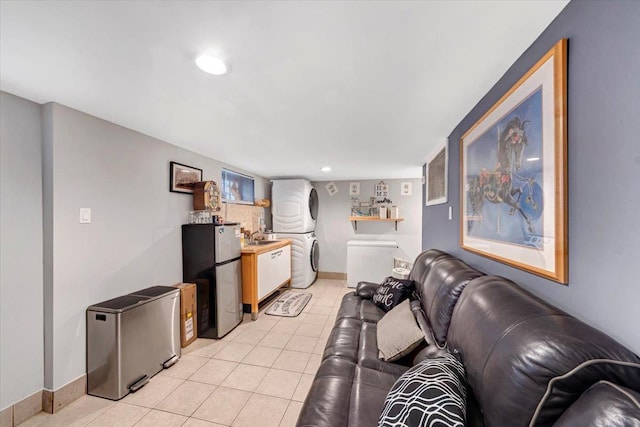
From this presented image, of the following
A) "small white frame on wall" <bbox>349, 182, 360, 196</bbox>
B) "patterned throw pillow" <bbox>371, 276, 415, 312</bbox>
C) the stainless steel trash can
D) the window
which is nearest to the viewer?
the stainless steel trash can

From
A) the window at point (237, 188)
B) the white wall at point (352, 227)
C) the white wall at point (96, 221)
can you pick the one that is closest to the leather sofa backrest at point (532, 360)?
the white wall at point (96, 221)

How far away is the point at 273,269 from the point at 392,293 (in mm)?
2109

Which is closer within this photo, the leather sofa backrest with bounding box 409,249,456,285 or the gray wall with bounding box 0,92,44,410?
the gray wall with bounding box 0,92,44,410

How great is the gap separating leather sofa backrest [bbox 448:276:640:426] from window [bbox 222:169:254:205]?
11.5 feet

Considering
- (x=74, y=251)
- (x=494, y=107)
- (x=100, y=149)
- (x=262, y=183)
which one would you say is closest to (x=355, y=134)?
(x=494, y=107)

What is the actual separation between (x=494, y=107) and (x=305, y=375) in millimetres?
2426

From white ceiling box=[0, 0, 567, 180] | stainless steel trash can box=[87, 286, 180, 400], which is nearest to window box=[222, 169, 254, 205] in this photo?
white ceiling box=[0, 0, 567, 180]

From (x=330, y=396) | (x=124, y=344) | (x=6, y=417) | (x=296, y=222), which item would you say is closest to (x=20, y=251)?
(x=124, y=344)

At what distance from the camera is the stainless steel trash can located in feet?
6.10

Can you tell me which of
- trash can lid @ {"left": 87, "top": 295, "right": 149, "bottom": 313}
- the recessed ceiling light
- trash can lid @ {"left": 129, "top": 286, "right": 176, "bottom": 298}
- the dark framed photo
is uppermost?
the recessed ceiling light

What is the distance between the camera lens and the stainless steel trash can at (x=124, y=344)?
6.10 ft

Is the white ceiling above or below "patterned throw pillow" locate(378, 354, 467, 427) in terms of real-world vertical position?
above

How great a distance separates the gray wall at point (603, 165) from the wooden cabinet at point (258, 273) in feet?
9.86

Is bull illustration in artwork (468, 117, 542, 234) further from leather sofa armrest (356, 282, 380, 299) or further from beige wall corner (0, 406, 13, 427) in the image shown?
beige wall corner (0, 406, 13, 427)
